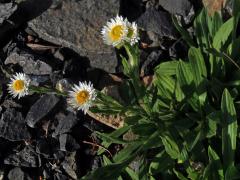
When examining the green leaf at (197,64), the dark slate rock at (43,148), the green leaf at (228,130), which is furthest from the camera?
the dark slate rock at (43,148)

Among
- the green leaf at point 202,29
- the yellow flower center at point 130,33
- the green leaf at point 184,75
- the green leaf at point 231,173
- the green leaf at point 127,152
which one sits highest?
the green leaf at point 202,29

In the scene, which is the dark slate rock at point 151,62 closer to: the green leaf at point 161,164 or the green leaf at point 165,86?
the green leaf at point 165,86

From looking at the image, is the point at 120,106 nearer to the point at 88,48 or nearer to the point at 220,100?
the point at 220,100

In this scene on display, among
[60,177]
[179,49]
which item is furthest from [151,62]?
[60,177]

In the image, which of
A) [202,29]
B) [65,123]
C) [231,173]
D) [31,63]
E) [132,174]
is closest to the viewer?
[231,173]

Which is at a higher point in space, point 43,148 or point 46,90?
point 46,90

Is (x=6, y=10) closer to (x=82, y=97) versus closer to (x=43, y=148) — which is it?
(x=43, y=148)

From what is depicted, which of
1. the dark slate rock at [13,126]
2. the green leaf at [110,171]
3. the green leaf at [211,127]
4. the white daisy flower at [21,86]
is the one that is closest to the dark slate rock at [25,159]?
the dark slate rock at [13,126]
